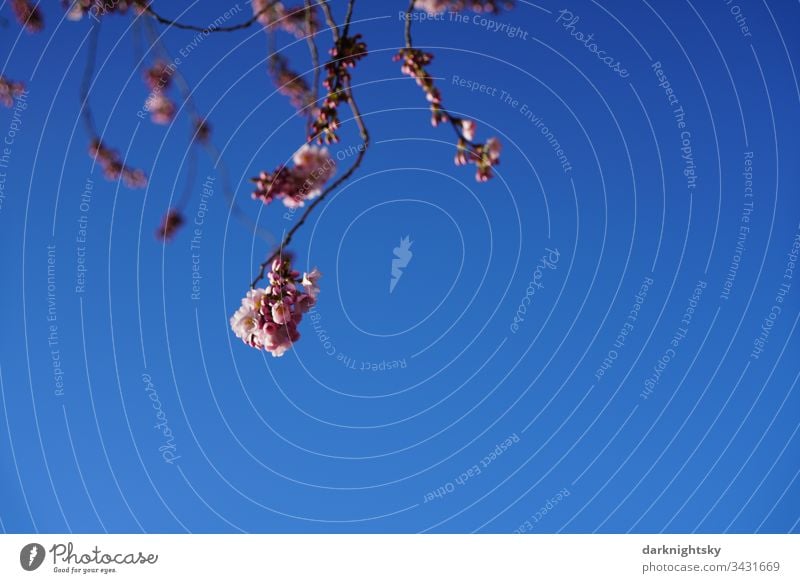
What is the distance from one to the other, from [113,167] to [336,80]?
317 millimetres

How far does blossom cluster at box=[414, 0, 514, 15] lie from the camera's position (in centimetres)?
104

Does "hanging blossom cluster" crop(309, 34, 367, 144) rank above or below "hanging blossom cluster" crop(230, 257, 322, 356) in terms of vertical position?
above

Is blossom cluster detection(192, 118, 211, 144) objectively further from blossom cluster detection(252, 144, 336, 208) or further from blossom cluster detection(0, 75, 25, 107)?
blossom cluster detection(0, 75, 25, 107)

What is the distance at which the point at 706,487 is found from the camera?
1.04 metres

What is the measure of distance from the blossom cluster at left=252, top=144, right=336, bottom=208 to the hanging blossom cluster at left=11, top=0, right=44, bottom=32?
1.14 ft

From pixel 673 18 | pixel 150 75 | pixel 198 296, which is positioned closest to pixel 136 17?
pixel 150 75

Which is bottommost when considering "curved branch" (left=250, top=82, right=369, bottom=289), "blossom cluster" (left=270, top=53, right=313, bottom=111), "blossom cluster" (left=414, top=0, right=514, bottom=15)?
"curved branch" (left=250, top=82, right=369, bottom=289)

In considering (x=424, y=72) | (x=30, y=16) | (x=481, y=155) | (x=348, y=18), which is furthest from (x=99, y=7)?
(x=481, y=155)

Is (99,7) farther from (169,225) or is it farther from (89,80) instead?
(169,225)

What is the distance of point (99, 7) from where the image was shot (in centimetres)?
105

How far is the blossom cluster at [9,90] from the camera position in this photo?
3.46ft

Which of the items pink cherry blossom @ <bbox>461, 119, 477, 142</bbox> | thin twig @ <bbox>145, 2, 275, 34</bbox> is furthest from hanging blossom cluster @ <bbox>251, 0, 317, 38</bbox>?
pink cherry blossom @ <bbox>461, 119, 477, 142</bbox>

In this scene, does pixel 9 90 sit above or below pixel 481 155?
above

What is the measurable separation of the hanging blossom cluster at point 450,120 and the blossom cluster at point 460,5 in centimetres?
6
